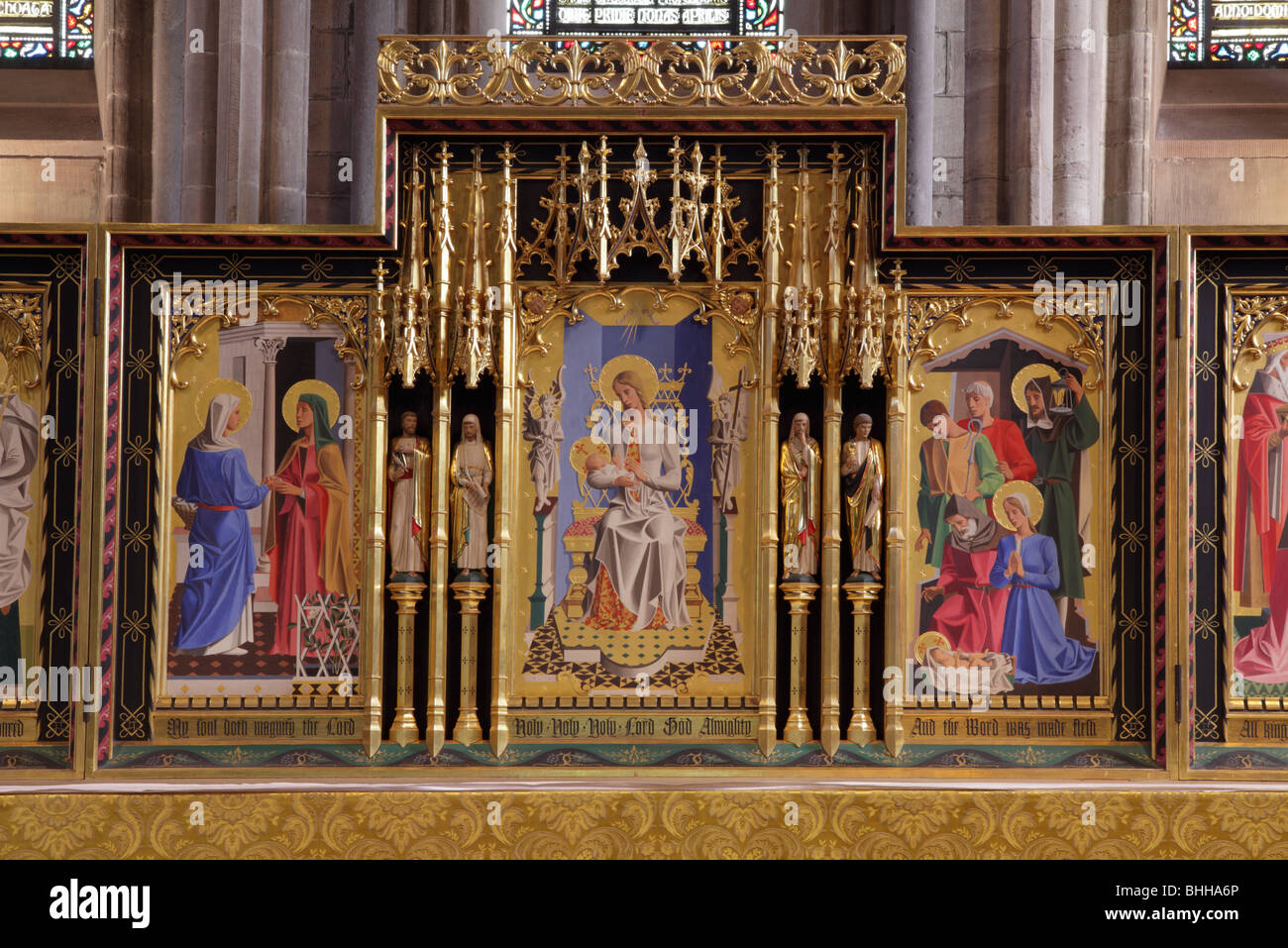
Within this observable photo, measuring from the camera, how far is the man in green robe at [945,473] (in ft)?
31.6

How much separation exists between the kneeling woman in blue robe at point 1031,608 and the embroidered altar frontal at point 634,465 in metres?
0.02

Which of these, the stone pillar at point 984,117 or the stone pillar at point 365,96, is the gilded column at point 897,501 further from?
the stone pillar at point 365,96

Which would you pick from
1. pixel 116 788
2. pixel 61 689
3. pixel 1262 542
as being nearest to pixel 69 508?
pixel 61 689

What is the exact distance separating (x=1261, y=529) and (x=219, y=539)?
593 centimetres

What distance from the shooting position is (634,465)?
968 cm

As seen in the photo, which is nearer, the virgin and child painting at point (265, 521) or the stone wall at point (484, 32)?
the virgin and child painting at point (265, 521)

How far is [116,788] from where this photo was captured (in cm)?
907

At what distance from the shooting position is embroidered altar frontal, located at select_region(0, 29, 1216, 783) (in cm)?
945

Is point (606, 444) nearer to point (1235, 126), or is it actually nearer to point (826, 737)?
point (826, 737)

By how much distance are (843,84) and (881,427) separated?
199 cm

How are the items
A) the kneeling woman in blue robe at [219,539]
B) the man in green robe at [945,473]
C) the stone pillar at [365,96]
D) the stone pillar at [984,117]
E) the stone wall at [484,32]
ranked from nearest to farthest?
the kneeling woman in blue robe at [219,539] < the man in green robe at [945,473] < the stone wall at [484,32] < the stone pillar at [984,117] < the stone pillar at [365,96]

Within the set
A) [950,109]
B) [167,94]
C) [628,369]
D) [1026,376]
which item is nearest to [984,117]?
[950,109]

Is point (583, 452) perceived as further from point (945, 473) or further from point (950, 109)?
point (950, 109)

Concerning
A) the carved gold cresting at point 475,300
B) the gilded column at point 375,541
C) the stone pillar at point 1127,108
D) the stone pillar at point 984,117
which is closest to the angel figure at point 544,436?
the carved gold cresting at point 475,300
